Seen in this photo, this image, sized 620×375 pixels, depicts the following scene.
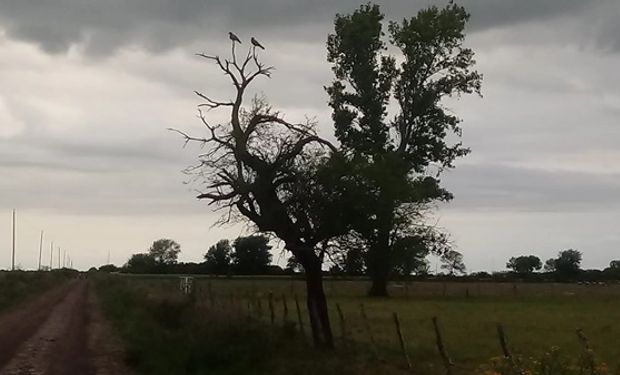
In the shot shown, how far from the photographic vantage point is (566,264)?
172 m

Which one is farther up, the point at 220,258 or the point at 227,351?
the point at 220,258

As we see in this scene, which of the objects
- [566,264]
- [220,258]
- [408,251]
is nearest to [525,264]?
[566,264]

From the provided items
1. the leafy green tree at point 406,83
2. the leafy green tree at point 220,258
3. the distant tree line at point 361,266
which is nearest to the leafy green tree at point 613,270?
the distant tree line at point 361,266

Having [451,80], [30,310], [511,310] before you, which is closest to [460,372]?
[511,310]

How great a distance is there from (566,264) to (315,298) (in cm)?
15478

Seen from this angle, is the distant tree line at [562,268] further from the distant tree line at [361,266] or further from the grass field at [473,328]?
the grass field at [473,328]

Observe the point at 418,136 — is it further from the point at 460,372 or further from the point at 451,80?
the point at 460,372

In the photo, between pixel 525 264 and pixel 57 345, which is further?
pixel 525 264

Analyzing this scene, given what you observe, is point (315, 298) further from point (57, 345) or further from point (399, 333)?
point (57, 345)

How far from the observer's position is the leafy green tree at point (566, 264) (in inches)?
6580

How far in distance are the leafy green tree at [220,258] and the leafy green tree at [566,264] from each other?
193ft

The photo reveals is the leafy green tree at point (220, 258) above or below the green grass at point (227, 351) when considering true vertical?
above

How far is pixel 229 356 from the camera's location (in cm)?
2352

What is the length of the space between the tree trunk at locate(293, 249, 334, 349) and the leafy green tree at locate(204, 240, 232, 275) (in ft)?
358
